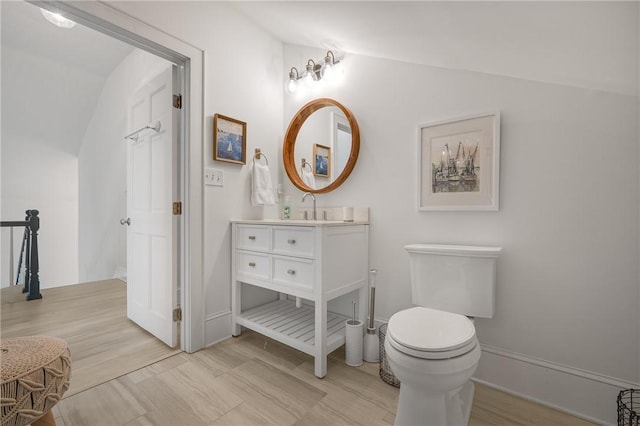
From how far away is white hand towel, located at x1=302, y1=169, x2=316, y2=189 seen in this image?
2281mm

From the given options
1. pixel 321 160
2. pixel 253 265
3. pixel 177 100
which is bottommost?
pixel 253 265

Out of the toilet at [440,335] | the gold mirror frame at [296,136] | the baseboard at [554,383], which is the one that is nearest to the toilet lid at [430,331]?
the toilet at [440,335]

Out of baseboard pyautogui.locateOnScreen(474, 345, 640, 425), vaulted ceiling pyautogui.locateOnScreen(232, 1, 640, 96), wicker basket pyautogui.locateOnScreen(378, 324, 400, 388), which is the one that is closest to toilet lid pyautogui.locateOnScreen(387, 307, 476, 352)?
wicker basket pyautogui.locateOnScreen(378, 324, 400, 388)

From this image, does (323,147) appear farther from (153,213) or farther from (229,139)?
(153,213)

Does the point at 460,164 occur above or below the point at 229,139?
below

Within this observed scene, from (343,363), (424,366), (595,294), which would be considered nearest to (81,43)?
(343,363)

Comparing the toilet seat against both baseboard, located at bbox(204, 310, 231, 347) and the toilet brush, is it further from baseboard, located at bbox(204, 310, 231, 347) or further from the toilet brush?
baseboard, located at bbox(204, 310, 231, 347)

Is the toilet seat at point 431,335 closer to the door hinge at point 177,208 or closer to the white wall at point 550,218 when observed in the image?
the white wall at point 550,218

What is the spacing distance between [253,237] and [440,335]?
130cm

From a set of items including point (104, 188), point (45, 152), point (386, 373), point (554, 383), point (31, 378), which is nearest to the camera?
point (31, 378)

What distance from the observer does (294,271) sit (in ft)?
5.59

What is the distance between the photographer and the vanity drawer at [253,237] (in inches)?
73.3

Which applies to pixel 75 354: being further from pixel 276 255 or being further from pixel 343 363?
pixel 343 363

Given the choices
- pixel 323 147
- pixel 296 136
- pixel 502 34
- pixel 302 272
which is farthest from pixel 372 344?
pixel 502 34
